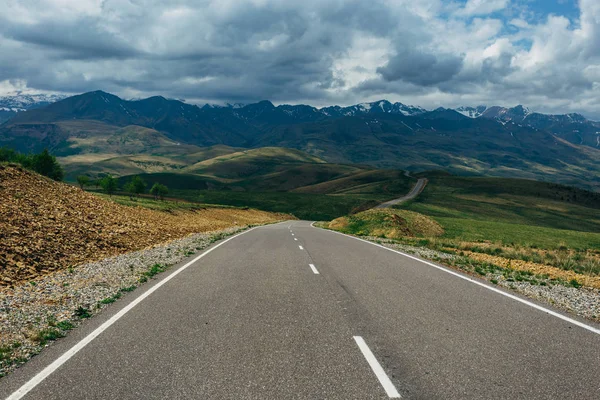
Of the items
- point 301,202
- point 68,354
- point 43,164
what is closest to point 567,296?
point 68,354

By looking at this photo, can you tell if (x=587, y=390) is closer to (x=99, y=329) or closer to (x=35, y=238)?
(x=99, y=329)

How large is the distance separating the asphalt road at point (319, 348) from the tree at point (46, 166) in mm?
90353

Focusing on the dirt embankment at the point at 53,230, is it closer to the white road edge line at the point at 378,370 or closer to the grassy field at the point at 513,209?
the white road edge line at the point at 378,370

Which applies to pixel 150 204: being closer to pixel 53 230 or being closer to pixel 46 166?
pixel 53 230

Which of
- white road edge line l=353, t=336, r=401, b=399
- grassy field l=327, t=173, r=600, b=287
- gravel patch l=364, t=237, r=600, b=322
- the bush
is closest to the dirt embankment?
white road edge line l=353, t=336, r=401, b=399

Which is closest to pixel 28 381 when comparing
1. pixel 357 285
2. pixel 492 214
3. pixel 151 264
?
pixel 357 285

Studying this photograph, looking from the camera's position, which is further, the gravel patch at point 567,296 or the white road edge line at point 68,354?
the gravel patch at point 567,296

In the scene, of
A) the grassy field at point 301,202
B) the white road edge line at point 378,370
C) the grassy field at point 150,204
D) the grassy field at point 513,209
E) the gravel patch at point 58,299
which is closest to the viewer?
the white road edge line at point 378,370

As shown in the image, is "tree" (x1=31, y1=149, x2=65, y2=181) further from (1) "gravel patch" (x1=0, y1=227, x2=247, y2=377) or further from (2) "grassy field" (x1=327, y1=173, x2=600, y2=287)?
(1) "gravel patch" (x1=0, y1=227, x2=247, y2=377)

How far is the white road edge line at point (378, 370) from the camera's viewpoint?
512cm

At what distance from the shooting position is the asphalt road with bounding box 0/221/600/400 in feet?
17.3

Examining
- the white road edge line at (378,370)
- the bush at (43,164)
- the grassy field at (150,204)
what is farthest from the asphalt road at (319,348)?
the bush at (43,164)

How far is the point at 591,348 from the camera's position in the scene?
6719 millimetres

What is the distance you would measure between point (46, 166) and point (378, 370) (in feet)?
334
